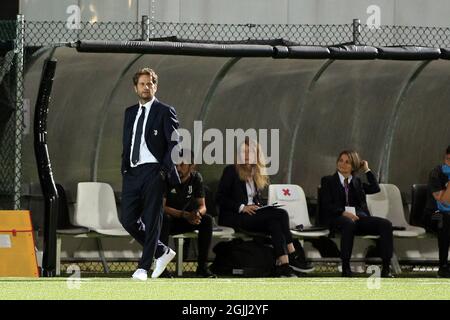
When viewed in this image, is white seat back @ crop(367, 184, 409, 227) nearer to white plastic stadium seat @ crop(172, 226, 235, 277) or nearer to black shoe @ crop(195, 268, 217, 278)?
white plastic stadium seat @ crop(172, 226, 235, 277)

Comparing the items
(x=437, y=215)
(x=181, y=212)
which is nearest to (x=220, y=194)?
(x=181, y=212)

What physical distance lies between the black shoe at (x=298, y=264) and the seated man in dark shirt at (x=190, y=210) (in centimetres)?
84

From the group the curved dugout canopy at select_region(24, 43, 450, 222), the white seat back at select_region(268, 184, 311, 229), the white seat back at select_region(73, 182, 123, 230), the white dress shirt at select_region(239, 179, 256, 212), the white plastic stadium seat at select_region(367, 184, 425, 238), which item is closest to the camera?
the white dress shirt at select_region(239, 179, 256, 212)

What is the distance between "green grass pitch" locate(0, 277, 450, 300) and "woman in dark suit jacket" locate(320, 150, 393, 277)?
124 cm

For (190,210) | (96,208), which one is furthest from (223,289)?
(96,208)

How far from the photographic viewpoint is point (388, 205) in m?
16.4

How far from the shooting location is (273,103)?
17031mm

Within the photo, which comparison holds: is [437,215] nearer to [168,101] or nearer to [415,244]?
[415,244]

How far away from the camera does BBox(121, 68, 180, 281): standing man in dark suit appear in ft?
42.2

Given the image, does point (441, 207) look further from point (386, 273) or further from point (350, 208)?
point (386, 273)

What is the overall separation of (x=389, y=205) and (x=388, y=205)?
0.01m

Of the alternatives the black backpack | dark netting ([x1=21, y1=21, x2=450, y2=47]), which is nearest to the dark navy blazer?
the black backpack
